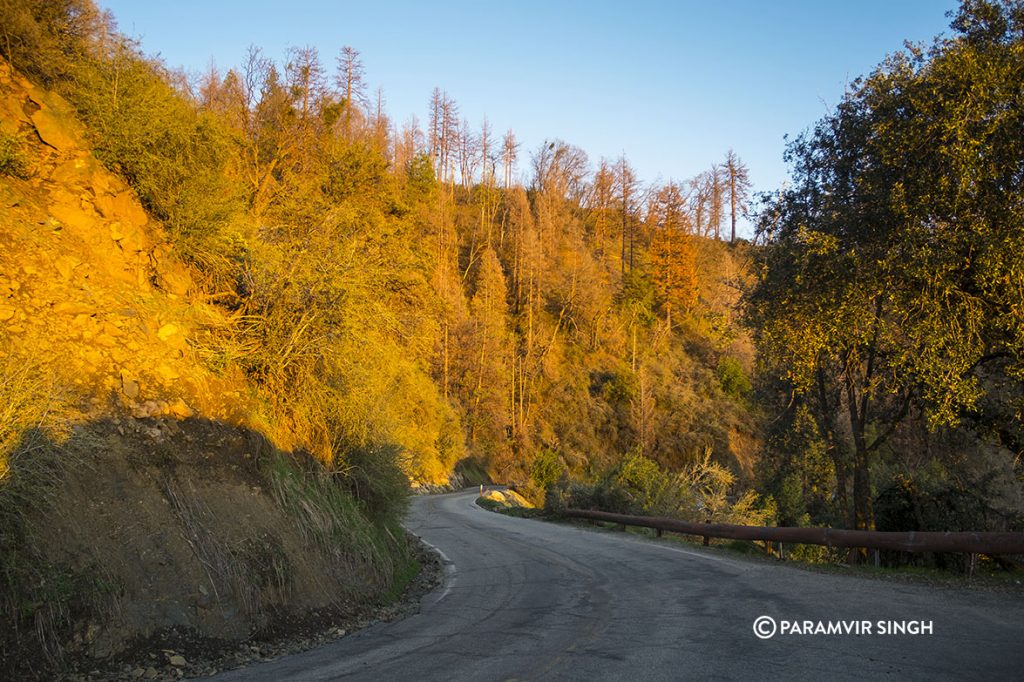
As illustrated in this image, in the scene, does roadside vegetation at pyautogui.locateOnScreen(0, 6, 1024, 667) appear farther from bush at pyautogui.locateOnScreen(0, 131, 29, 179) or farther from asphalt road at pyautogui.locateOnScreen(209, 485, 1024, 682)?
asphalt road at pyautogui.locateOnScreen(209, 485, 1024, 682)

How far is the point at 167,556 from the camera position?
24.3 ft

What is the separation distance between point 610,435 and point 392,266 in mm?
44208

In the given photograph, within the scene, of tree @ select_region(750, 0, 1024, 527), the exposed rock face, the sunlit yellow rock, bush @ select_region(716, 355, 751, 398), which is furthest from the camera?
bush @ select_region(716, 355, 751, 398)

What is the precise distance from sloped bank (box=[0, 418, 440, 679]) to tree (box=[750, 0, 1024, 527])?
33.2ft

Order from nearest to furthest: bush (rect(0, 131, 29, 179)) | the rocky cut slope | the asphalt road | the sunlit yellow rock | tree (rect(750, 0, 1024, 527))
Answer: the asphalt road < the rocky cut slope < bush (rect(0, 131, 29, 179)) < the sunlit yellow rock < tree (rect(750, 0, 1024, 527))

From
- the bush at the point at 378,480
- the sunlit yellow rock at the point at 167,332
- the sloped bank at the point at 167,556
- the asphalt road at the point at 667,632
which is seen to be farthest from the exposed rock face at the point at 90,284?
the asphalt road at the point at 667,632

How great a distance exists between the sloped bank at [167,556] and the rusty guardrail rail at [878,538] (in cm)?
794

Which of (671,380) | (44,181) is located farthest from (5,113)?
(671,380)

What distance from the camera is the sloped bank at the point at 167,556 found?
613 centimetres

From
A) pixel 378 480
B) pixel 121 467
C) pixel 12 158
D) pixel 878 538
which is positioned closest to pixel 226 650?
pixel 121 467

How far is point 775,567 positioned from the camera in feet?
40.0

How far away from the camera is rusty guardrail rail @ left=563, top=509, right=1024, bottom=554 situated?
9.56 m

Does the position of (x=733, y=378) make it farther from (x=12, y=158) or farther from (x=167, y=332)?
(x=12, y=158)

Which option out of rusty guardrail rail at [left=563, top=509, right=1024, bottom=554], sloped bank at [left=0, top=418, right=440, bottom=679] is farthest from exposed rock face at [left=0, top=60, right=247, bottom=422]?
rusty guardrail rail at [left=563, top=509, right=1024, bottom=554]
